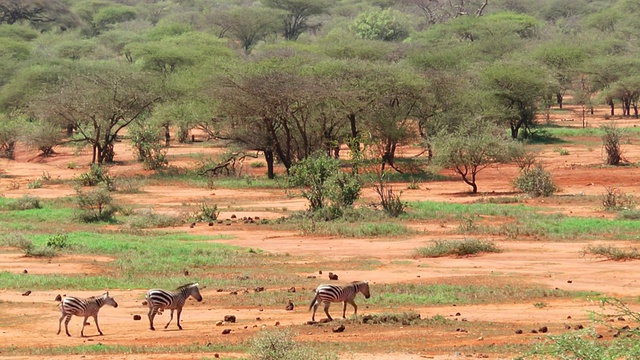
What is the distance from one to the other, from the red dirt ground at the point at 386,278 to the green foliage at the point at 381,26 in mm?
52255

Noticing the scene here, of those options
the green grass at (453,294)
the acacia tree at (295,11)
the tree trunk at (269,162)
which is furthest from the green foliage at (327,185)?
the acacia tree at (295,11)

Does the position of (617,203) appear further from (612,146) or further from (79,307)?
(79,307)

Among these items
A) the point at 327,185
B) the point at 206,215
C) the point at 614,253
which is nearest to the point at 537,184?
the point at 327,185

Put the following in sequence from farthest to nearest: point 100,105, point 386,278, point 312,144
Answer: point 100,105, point 312,144, point 386,278

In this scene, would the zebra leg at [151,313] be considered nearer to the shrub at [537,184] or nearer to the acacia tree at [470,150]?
the shrub at [537,184]

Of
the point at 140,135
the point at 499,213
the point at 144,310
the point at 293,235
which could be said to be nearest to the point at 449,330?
the point at 144,310

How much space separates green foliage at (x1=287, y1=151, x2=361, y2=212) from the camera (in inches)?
1156

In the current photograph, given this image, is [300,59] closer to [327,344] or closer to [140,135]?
[140,135]

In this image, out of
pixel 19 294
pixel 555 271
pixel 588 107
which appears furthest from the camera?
pixel 588 107

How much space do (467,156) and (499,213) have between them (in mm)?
5681

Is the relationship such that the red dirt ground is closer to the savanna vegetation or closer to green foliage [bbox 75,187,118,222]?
the savanna vegetation

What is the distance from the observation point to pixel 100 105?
139 ft

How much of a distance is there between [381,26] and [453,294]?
239 feet

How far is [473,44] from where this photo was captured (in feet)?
225
